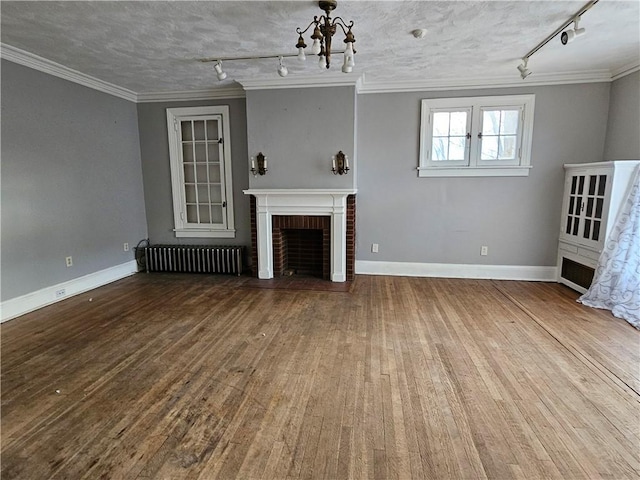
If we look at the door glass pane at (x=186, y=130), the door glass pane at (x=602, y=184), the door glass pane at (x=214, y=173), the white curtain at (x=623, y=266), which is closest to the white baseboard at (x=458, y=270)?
the white curtain at (x=623, y=266)

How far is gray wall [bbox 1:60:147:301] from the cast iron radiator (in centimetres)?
38

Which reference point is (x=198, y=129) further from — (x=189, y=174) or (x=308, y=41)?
(x=308, y=41)

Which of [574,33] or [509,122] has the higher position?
[574,33]

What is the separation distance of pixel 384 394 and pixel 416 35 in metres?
2.92

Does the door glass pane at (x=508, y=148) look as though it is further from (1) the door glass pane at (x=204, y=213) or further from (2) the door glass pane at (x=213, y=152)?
(1) the door glass pane at (x=204, y=213)

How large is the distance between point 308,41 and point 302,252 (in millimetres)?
2806

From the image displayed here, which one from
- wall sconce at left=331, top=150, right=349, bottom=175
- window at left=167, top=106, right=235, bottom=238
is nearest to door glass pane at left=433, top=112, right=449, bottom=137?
wall sconce at left=331, top=150, right=349, bottom=175

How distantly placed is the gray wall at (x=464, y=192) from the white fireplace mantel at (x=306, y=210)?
52 centimetres

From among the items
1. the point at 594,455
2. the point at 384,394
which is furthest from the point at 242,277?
the point at 594,455

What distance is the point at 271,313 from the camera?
3623 millimetres

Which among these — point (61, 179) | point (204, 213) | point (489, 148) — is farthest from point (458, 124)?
point (61, 179)

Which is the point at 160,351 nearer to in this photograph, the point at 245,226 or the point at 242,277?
the point at 242,277

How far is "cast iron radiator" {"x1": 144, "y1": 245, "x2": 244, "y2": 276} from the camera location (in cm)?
505

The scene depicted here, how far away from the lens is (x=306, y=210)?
4652 mm
